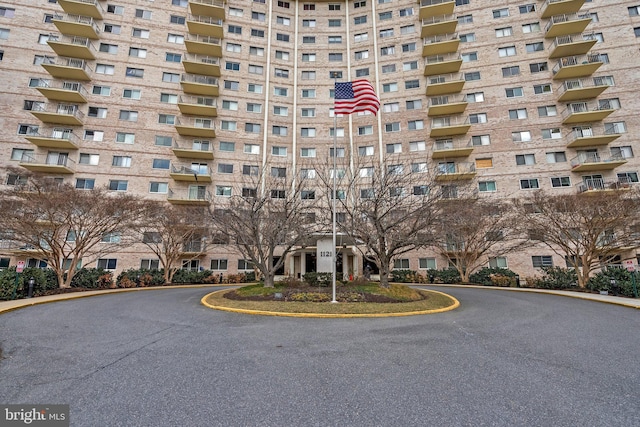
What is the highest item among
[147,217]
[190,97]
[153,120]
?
[190,97]

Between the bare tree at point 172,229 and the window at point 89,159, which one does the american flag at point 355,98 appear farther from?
the window at point 89,159

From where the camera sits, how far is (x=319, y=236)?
20359 millimetres

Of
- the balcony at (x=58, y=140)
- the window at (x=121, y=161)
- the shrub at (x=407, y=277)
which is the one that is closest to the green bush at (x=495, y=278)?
the shrub at (x=407, y=277)

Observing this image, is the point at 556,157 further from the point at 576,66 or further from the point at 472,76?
the point at 472,76

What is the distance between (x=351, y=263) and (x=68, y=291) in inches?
871

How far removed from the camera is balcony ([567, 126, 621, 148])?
91.4 ft

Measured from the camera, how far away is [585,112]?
27.8 metres

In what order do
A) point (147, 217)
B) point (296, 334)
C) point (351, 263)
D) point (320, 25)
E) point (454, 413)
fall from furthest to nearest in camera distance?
1. point (320, 25)
2. point (351, 263)
3. point (147, 217)
4. point (296, 334)
5. point (454, 413)

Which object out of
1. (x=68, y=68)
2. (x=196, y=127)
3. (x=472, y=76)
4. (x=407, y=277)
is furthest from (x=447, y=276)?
(x=68, y=68)

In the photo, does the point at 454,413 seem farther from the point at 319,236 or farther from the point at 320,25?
the point at 320,25

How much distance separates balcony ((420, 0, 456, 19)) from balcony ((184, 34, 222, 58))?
2483cm

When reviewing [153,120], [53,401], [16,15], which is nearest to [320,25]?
[153,120]

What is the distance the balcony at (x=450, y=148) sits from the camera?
98.5 ft

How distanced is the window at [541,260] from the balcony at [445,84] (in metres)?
19.7
